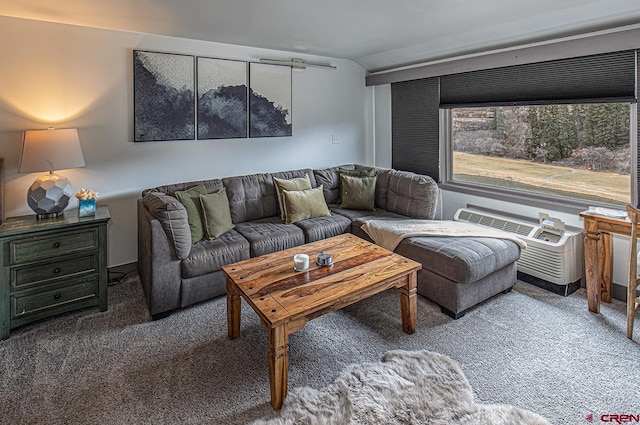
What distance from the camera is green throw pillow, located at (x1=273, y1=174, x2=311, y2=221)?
369 cm

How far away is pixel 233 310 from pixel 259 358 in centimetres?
35

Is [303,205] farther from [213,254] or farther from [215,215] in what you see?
[213,254]

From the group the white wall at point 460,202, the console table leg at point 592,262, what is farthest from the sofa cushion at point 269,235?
the console table leg at point 592,262

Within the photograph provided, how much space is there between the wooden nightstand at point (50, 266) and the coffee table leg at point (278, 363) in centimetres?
173

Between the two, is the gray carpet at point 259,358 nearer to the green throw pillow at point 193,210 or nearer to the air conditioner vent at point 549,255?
the air conditioner vent at point 549,255

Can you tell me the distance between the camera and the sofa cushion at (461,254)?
103 inches

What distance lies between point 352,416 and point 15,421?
1603 millimetres

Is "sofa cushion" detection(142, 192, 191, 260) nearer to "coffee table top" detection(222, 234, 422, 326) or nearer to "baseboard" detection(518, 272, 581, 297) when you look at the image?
"coffee table top" detection(222, 234, 422, 326)

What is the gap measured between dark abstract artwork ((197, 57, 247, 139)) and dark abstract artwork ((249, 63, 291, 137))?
103mm

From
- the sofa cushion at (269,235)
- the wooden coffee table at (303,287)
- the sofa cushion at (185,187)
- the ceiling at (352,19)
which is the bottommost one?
the wooden coffee table at (303,287)

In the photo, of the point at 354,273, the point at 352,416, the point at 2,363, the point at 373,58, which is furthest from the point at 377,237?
the point at 2,363

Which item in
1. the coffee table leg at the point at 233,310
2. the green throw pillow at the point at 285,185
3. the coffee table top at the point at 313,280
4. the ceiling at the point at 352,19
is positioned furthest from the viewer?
the green throw pillow at the point at 285,185

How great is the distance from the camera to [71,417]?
1808mm

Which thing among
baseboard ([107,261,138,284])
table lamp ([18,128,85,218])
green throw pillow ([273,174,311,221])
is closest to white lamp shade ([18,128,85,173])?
table lamp ([18,128,85,218])
